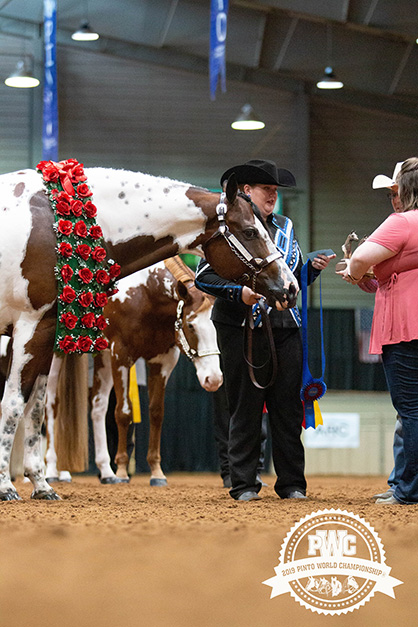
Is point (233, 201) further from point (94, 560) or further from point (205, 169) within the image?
point (205, 169)

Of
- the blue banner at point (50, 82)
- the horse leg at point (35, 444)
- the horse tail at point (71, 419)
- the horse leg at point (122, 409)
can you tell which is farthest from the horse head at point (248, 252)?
the blue banner at point (50, 82)

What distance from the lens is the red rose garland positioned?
407 cm

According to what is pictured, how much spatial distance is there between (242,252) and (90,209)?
78cm

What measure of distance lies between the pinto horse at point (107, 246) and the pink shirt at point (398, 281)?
43 cm

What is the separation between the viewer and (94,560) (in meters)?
2.71

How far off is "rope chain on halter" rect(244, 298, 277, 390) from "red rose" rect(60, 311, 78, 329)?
0.86 m

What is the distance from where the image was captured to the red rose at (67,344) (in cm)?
411

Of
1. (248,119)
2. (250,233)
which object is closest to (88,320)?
(250,233)

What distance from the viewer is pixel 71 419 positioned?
6617 millimetres

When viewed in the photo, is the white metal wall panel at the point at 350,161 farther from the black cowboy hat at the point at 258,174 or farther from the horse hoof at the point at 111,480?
the black cowboy hat at the point at 258,174

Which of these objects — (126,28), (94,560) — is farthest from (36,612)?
(126,28)

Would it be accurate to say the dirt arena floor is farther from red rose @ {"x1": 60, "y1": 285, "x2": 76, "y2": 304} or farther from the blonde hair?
the blonde hair

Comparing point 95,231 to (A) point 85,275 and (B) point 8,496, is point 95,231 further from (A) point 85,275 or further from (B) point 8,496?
(B) point 8,496

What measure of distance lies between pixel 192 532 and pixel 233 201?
1855 mm
